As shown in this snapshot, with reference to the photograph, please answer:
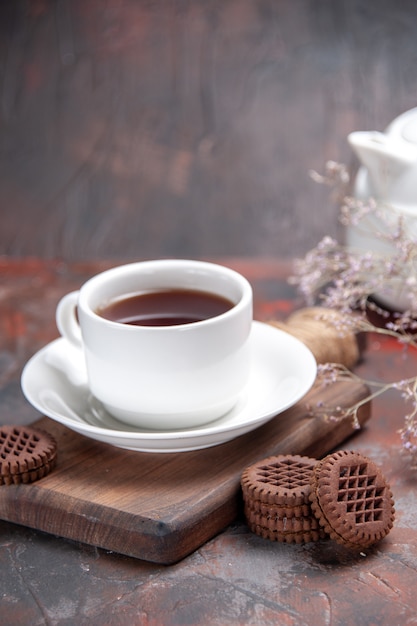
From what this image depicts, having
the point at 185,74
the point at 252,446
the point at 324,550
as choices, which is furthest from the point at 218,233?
the point at 324,550

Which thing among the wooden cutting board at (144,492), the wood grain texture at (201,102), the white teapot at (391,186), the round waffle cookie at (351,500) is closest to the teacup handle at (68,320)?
the wooden cutting board at (144,492)

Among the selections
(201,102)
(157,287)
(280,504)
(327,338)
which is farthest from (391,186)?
(201,102)

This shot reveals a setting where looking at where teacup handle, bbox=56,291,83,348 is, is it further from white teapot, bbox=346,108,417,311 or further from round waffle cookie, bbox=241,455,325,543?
white teapot, bbox=346,108,417,311

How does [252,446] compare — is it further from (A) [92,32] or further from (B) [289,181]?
(A) [92,32]

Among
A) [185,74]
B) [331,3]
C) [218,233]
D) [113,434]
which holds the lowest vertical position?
[218,233]

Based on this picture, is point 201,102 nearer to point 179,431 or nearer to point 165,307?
point 165,307

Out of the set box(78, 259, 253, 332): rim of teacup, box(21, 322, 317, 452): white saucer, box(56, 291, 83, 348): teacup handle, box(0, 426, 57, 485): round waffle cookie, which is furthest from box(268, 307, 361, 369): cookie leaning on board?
box(0, 426, 57, 485): round waffle cookie
